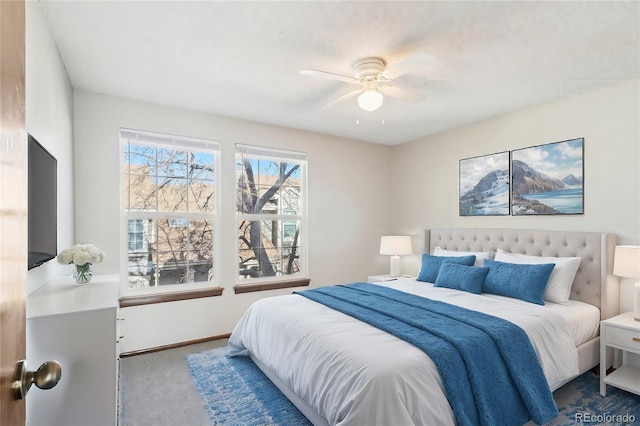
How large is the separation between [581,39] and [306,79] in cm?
193

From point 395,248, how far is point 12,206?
4.13 metres

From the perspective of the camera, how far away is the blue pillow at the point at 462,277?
320cm

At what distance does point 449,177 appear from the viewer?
4.35 m

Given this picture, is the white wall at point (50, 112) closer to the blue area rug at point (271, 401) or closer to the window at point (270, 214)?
the blue area rug at point (271, 401)

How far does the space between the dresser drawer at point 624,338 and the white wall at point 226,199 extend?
2.87m

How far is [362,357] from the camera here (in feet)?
6.02

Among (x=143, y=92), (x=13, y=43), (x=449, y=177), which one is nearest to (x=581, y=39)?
(x=449, y=177)

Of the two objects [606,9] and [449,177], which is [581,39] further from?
[449,177]

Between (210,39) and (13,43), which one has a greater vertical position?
(210,39)

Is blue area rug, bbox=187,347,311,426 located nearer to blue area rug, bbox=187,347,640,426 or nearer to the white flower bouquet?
blue area rug, bbox=187,347,640,426

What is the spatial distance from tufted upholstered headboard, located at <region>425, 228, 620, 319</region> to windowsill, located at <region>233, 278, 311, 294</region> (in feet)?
7.14

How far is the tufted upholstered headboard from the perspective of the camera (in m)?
2.88

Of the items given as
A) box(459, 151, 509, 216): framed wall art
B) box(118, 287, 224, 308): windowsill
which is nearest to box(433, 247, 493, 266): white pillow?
box(459, 151, 509, 216): framed wall art

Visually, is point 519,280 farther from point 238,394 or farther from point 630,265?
point 238,394
